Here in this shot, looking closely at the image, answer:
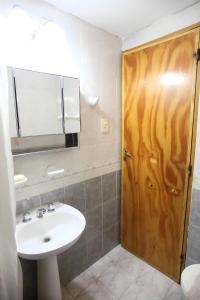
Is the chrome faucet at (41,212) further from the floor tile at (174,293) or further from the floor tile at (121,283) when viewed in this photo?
the floor tile at (174,293)

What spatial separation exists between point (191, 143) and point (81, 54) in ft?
3.64

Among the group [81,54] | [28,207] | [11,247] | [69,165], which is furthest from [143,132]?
[11,247]

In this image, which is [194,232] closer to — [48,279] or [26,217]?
[48,279]

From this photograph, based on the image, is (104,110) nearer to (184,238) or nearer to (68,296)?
(184,238)

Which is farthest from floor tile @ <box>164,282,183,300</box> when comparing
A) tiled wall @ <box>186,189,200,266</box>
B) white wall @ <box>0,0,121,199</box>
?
white wall @ <box>0,0,121,199</box>

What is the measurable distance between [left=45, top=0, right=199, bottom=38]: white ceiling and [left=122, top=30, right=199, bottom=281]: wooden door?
20cm

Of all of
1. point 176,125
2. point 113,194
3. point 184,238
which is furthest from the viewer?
point 113,194

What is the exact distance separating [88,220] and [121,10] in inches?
68.8

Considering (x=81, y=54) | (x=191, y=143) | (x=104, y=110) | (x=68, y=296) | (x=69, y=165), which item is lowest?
(x=68, y=296)

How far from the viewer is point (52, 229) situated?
127 centimetres

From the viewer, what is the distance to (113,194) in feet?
6.17

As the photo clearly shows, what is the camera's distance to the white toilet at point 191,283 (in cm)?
93

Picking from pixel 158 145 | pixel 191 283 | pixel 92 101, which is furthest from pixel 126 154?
pixel 191 283

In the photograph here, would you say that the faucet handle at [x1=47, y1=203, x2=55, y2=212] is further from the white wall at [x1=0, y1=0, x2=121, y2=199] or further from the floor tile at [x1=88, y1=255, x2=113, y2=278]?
the floor tile at [x1=88, y1=255, x2=113, y2=278]
